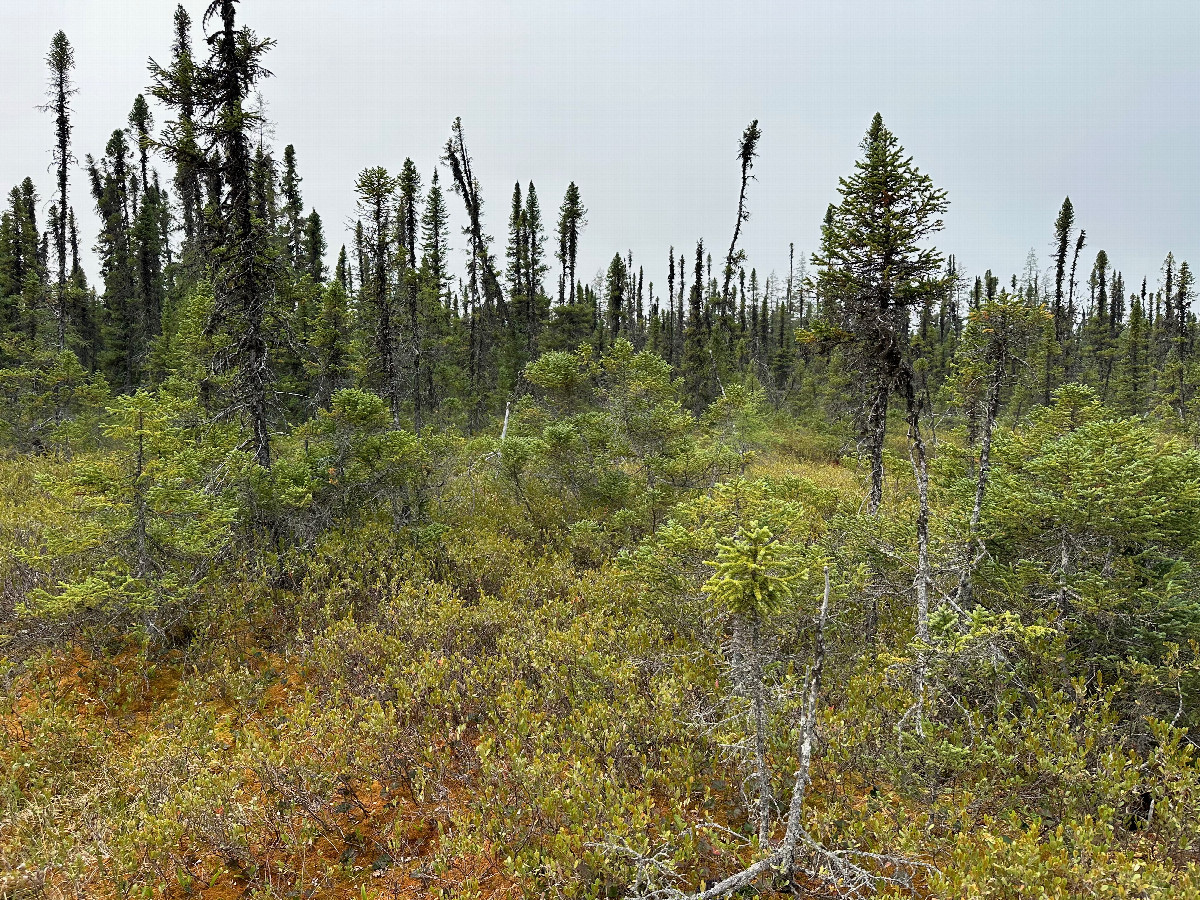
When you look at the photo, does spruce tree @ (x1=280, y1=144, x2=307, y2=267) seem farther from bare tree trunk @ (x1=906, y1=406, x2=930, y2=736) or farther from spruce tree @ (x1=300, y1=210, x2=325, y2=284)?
bare tree trunk @ (x1=906, y1=406, x2=930, y2=736)

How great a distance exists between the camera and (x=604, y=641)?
25.0 ft

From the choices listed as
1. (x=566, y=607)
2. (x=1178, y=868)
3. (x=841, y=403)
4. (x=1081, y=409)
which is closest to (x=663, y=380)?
(x=566, y=607)

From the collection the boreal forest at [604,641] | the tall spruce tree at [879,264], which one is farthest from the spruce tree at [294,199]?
the tall spruce tree at [879,264]

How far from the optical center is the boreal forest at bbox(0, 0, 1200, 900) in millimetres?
4496

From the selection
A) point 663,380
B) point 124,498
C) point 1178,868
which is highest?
point 663,380

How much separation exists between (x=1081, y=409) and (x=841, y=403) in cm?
1902

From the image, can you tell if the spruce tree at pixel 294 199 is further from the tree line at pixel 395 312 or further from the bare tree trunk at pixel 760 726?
the bare tree trunk at pixel 760 726

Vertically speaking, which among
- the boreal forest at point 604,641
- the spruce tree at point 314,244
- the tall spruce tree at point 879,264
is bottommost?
the boreal forest at point 604,641

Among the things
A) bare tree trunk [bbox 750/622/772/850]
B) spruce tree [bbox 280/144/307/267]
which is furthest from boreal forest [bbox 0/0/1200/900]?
spruce tree [bbox 280/144/307/267]

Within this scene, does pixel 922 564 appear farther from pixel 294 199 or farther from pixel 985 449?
pixel 294 199

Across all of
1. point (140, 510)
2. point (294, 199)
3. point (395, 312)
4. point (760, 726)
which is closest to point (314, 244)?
point (294, 199)

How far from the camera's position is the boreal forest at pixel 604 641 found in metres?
4.50

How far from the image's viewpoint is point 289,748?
17.9ft

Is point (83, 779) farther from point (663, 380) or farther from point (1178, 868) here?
point (663, 380)
